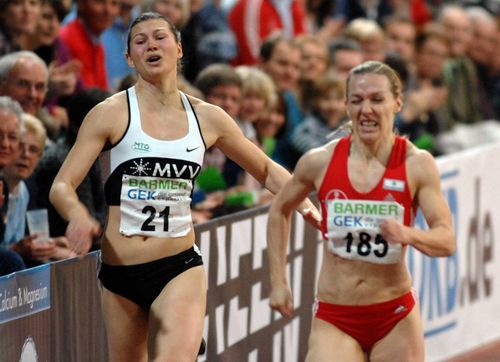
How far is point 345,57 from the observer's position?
39.9 ft

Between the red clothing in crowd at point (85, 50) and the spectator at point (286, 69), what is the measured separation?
5.83 ft

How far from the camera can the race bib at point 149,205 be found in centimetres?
612

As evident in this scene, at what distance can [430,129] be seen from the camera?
13.0 metres

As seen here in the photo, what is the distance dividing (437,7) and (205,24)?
264 inches

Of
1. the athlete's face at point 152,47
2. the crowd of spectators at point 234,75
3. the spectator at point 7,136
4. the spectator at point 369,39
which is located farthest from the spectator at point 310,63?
the athlete's face at point 152,47

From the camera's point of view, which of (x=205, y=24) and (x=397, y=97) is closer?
(x=397, y=97)

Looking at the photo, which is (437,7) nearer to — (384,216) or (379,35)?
(379,35)

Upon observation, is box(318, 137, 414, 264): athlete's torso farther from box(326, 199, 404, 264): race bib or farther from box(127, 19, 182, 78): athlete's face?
box(127, 19, 182, 78): athlete's face

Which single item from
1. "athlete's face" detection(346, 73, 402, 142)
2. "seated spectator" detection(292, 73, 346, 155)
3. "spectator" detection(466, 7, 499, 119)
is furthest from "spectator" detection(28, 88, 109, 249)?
"spectator" detection(466, 7, 499, 119)

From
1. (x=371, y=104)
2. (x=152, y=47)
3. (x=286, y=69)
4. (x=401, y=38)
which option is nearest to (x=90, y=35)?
(x=286, y=69)

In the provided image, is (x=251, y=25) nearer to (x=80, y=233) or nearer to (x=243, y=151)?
(x=243, y=151)

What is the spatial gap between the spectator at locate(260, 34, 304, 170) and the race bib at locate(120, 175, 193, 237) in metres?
4.99

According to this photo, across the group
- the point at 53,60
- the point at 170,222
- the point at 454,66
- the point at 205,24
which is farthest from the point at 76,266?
the point at 454,66

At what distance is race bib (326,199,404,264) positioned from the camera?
6.24 metres
